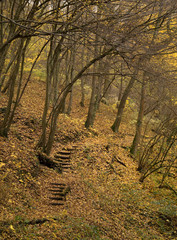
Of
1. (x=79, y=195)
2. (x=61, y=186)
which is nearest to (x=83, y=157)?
(x=61, y=186)

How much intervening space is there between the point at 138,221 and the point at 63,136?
5681mm

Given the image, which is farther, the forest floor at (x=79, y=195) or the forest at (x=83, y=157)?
the forest at (x=83, y=157)

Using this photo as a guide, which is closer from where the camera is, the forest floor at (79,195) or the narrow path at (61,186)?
the forest floor at (79,195)

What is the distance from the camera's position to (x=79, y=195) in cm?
663

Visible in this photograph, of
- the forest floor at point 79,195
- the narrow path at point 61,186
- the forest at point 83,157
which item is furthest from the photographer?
the narrow path at point 61,186

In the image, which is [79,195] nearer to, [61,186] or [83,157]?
[61,186]

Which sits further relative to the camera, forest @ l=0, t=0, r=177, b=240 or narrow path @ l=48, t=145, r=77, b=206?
narrow path @ l=48, t=145, r=77, b=206

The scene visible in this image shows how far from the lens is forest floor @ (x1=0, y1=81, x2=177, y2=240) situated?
170 inches

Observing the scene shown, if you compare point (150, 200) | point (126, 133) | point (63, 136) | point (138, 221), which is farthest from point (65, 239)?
point (126, 133)

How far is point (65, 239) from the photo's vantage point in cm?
398

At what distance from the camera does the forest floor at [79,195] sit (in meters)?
4.32

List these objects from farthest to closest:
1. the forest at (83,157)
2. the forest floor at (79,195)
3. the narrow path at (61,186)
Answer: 1. the narrow path at (61,186)
2. the forest at (83,157)
3. the forest floor at (79,195)

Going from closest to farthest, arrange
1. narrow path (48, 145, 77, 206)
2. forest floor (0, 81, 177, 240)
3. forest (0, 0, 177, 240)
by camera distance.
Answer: forest floor (0, 81, 177, 240) → forest (0, 0, 177, 240) → narrow path (48, 145, 77, 206)

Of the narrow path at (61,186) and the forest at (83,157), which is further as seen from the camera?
the narrow path at (61,186)
